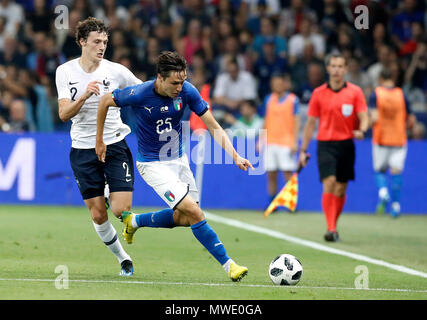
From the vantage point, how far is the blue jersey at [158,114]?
8148 millimetres

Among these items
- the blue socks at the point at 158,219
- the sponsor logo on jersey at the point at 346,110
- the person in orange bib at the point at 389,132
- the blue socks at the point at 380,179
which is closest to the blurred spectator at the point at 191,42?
the person in orange bib at the point at 389,132

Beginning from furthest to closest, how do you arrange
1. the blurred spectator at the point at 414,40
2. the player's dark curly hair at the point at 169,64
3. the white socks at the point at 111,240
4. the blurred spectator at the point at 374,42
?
the blurred spectator at the point at 414,40 < the blurred spectator at the point at 374,42 < the white socks at the point at 111,240 < the player's dark curly hair at the point at 169,64

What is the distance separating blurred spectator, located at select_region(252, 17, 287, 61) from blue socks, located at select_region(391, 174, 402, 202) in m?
4.00

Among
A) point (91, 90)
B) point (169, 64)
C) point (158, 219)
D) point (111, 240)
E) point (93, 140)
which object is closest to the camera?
point (169, 64)

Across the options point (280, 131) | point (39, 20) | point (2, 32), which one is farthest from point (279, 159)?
point (2, 32)

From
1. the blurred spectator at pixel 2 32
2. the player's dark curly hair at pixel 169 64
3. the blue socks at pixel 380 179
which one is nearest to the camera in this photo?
the player's dark curly hair at pixel 169 64

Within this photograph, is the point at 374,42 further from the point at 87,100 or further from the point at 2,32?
the point at 87,100

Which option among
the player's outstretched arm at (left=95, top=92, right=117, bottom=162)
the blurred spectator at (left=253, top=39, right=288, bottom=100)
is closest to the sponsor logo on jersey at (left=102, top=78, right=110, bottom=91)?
the player's outstretched arm at (left=95, top=92, right=117, bottom=162)

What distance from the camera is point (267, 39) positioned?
18.8m

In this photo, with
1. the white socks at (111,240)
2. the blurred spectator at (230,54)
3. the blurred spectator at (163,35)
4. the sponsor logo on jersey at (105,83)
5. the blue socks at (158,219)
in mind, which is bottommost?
the white socks at (111,240)

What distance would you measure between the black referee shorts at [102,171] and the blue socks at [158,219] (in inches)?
12.6

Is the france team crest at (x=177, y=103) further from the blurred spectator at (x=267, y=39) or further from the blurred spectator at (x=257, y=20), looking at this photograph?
the blurred spectator at (x=257, y=20)

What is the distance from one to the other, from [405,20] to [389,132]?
4.23m
